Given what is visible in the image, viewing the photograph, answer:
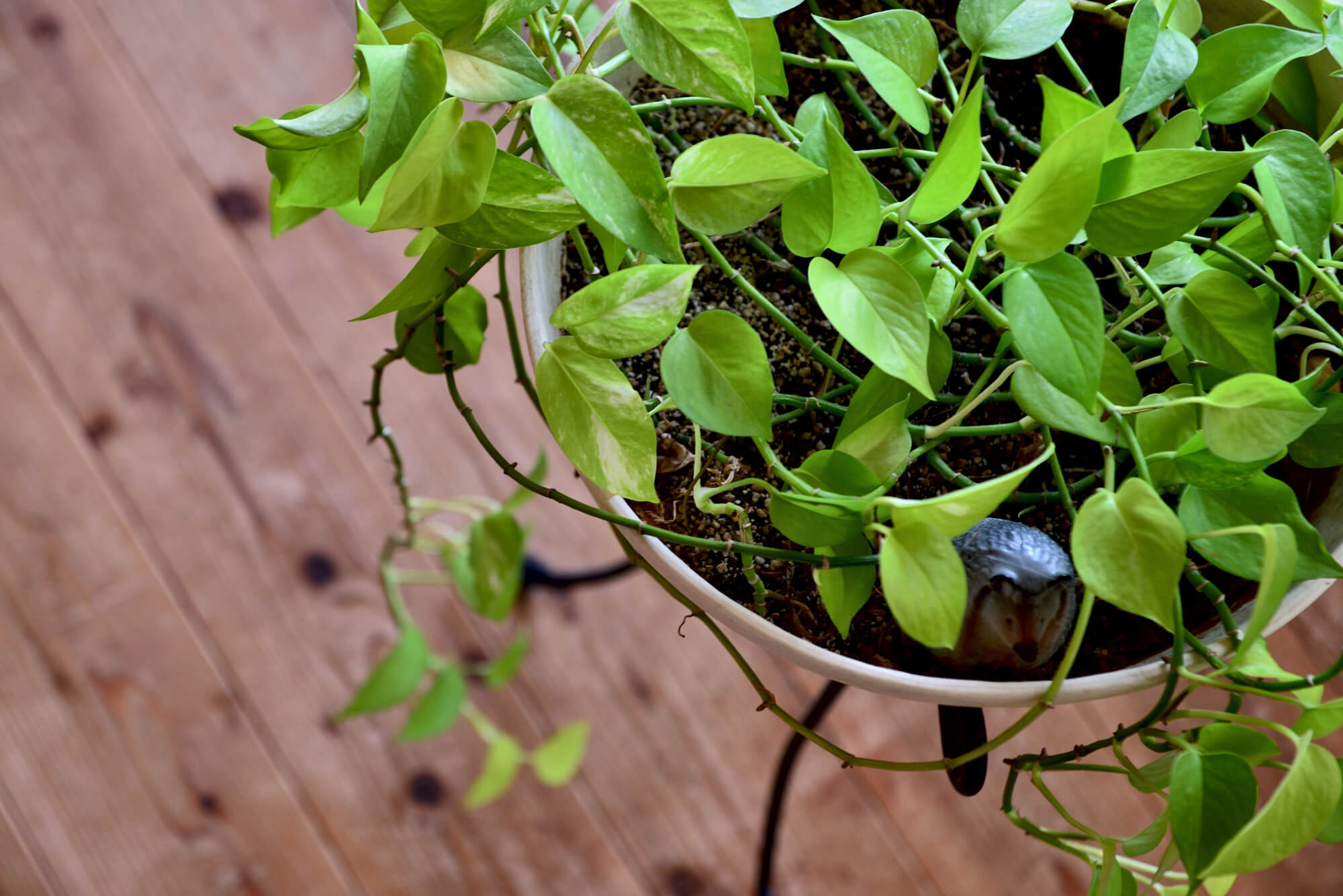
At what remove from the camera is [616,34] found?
43 cm

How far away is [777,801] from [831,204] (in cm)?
68

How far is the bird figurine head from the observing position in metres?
0.39

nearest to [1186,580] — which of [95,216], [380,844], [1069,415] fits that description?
[1069,415]

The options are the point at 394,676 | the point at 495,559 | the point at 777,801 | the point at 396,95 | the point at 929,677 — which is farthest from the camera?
the point at 777,801

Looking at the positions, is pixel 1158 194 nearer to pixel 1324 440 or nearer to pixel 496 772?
pixel 1324 440

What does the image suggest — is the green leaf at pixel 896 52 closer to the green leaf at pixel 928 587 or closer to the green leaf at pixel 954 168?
the green leaf at pixel 954 168

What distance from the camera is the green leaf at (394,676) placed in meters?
0.75

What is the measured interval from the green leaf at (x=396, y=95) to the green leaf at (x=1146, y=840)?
0.36 m

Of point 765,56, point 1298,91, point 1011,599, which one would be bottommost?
point 1011,599

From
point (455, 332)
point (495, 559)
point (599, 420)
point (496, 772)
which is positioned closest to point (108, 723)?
point (496, 772)

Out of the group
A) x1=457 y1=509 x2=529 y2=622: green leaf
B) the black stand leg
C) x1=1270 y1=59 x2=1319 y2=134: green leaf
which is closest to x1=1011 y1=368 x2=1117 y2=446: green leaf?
x1=1270 y1=59 x2=1319 y2=134: green leaf

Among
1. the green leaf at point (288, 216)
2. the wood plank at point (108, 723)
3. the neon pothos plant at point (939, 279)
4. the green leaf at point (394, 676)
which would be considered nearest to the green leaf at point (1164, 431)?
the neon pothos plant at point (939, 279)

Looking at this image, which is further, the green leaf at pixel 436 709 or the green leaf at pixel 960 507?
the green leaf at pixel 436 709

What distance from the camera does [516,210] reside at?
12.9 inches
